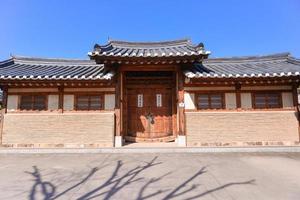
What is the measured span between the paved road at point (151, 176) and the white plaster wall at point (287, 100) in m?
2.44

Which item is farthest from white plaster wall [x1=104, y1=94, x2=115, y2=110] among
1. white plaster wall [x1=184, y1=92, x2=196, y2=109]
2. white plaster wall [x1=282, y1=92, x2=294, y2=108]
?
white plaster wall [x1=282, y1=92, x2=294, y2=108]

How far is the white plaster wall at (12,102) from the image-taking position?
31.4ft

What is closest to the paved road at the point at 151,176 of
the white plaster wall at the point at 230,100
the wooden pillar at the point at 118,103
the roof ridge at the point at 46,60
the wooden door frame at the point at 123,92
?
the wooden pillar at the point at 118,103

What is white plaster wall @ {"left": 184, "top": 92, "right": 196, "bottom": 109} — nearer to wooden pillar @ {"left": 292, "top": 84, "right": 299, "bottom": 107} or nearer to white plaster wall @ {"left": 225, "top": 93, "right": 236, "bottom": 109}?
white plaster wall @ {"left": 225, "top": 93, "right": 236, "bottom": 109}

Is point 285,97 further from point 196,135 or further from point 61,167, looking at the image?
point 61,167

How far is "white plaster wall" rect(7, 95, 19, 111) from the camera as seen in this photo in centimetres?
959

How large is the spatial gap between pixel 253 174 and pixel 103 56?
20.4 ft

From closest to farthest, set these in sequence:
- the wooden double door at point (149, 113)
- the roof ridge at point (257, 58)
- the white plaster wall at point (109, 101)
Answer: the white plaster wall at point (109, 101), the wooden double door at point (149, 113), the roof ridge at point (257, 58)

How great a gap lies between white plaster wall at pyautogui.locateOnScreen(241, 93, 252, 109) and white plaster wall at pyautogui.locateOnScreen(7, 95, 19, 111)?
933cm

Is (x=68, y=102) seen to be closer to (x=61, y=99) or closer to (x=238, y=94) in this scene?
(x=61, y=99)

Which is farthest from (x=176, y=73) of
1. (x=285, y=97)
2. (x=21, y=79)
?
(x=21, y=79)

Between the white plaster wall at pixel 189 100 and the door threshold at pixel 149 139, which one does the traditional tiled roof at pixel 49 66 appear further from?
the white plaster wall at pixel 189 100

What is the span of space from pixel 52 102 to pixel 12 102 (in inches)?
65.6

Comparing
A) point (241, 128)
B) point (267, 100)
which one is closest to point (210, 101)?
point (241, 128)
